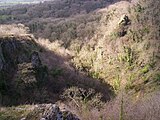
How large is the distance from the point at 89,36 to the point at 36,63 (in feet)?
151

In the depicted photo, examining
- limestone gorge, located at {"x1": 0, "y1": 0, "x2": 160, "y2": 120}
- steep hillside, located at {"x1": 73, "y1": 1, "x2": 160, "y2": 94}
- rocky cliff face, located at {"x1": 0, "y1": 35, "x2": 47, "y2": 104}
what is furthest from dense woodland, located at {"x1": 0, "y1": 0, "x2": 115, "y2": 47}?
rocky cliff face, located at {"x1": 0, "y1": 35, "x2": 47, "y2": 104}

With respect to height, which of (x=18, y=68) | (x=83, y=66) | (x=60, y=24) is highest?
(x=18, y=68)

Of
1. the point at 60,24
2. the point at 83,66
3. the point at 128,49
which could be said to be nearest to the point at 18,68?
the point at 83,66

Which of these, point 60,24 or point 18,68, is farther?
point 60,24

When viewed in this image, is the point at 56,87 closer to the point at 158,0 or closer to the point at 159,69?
the point at 159,69

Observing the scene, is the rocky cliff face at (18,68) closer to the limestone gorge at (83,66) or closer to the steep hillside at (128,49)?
the limestone gorge at (83,66)

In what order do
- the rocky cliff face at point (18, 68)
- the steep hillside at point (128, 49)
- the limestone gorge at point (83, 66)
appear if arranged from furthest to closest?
the steep hillside at point (128, 49)
the rocky cliff face at point (18, 68)
the limestone gorge at point (83, 66)

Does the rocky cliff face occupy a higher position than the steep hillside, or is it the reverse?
the rocky cliff face

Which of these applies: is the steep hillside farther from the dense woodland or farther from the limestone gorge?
the dense woodland

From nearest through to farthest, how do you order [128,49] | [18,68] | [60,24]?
[18,68]
[128,49]
[60,24]

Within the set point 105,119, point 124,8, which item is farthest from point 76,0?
point 105,119

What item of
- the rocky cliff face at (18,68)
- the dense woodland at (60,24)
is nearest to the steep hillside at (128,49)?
the dense woodland at (60,24)

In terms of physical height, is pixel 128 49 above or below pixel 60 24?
below

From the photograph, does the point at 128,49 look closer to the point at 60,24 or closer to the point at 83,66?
the point at 83,66
